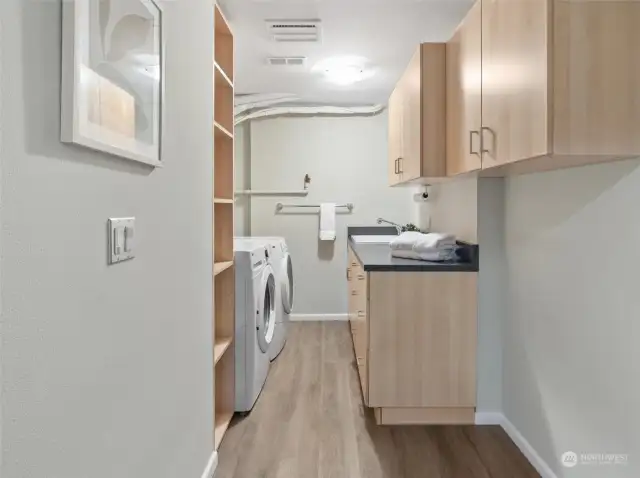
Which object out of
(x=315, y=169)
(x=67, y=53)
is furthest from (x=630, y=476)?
(x=315, y=169)

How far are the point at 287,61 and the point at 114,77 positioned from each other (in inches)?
108

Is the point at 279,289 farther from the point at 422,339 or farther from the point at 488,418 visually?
the point at 488,418

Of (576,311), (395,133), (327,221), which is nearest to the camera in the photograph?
(576,311)

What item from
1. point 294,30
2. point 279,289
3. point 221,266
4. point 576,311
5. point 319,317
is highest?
point 294,30

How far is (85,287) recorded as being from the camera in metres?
1.01

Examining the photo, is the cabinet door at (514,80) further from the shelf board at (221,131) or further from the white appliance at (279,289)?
the white appliance at (279,289)

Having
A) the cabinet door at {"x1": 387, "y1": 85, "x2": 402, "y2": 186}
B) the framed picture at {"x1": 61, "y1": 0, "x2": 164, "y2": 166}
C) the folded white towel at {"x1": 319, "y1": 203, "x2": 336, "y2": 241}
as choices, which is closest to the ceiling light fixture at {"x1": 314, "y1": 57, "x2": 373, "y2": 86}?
the cabinet door at {"x1": 387, "y1": 85, "x2": 402, "y2": 186}

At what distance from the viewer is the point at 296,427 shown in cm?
266

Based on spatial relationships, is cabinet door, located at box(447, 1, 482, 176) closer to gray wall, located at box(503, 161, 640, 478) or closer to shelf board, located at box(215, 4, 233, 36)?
gray wall, located at box(503, 161, 640, 478)

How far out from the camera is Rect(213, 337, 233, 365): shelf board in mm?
2390

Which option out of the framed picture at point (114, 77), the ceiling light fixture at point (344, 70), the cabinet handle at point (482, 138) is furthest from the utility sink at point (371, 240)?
the framed picture at point (114, 77)

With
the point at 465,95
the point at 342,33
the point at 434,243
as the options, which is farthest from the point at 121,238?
the point at 342,33

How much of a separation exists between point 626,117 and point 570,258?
1.97ft

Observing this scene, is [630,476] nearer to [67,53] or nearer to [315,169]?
[67,53]
